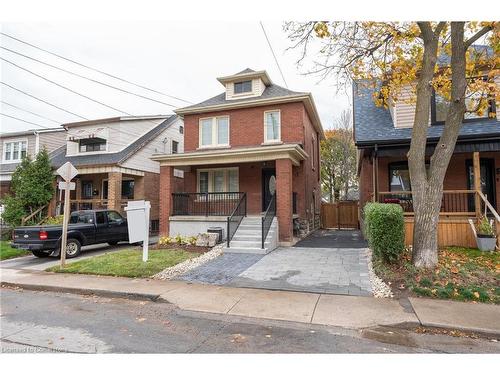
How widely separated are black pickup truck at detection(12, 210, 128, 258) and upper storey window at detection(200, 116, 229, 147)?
588 cm

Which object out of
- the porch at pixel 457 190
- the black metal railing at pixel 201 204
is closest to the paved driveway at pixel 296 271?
the porch at pixel 457 190

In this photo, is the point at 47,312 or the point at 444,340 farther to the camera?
the point at 47,312

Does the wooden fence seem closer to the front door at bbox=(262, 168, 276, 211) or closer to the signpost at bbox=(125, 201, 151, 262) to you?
the front door at bbox=(262, 168, 276, 211)

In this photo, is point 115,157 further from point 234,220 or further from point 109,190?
point 234,220

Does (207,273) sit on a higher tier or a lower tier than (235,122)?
lower

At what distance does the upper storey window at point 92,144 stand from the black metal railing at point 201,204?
8966mm

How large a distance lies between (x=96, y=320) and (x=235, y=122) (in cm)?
1224

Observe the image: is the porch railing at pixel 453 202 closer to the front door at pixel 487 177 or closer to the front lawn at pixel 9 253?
the front door at pixel 487 177

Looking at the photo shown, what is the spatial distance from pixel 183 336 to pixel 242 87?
14.4 meters

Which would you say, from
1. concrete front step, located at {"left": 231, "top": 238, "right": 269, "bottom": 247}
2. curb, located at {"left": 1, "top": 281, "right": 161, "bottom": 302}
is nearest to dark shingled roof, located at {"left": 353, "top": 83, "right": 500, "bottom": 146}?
concrete front step, located at {"left": 231, "top": 238, "right": 269, "bottom": 247}

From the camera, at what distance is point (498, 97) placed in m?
8.46

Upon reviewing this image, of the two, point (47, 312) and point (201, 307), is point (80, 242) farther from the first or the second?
point (201, 307)
